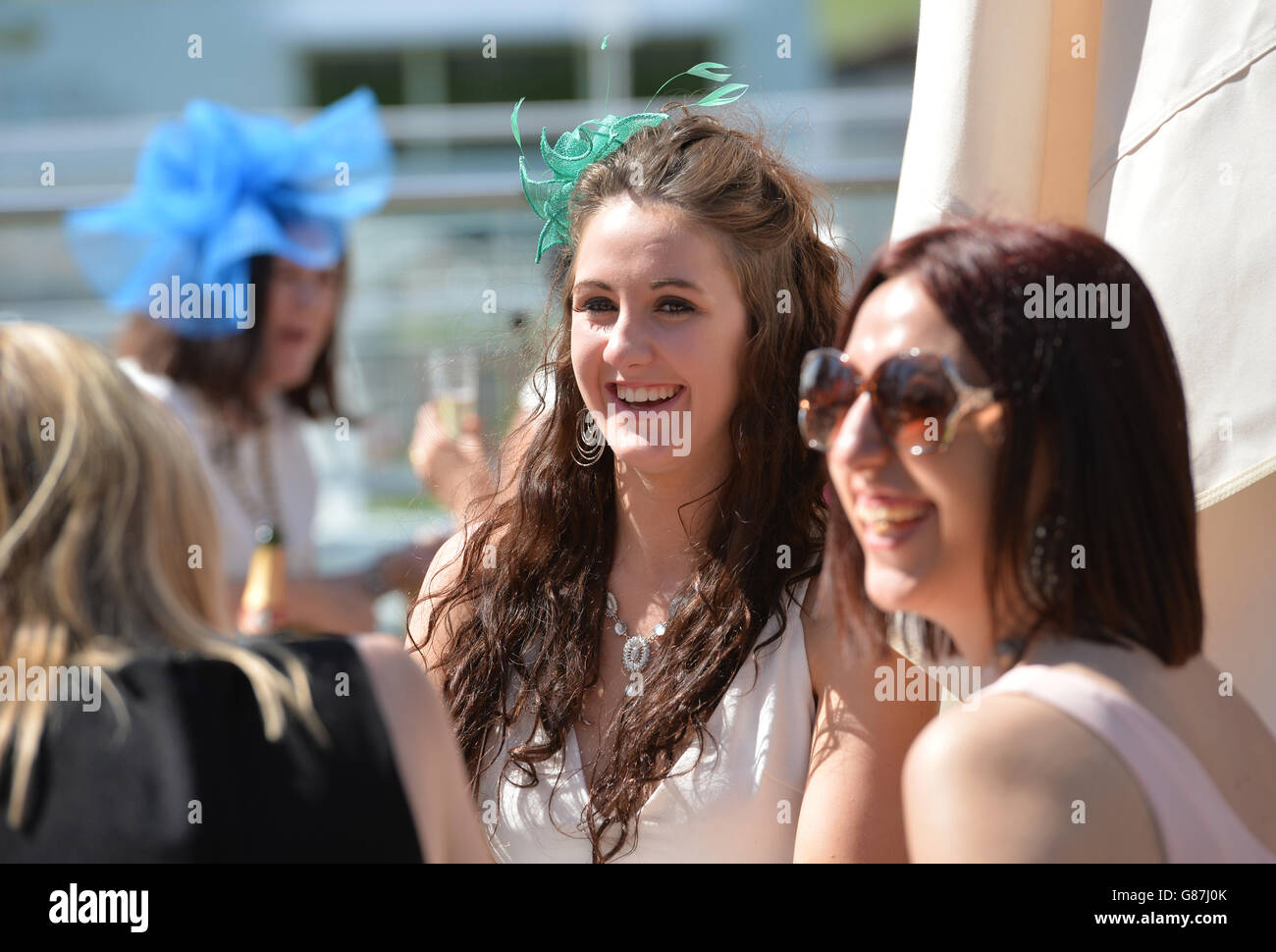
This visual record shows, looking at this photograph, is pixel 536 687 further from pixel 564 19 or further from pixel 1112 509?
pixel 564 19

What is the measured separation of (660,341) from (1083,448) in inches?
40.8

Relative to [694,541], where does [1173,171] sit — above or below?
above

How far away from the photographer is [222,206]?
2746mm

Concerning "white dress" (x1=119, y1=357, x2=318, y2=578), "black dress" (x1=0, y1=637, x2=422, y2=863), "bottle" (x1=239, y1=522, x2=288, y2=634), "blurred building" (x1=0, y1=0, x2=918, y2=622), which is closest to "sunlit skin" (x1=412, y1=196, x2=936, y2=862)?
"bottle" (x1=239, y1=522, x2=288, y2=634)

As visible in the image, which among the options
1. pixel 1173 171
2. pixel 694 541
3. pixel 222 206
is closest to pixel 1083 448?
pixel 1173 171

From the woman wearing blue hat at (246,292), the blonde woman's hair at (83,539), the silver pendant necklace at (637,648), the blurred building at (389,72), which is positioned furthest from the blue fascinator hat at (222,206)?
the blonde woman's hair at (83,539)

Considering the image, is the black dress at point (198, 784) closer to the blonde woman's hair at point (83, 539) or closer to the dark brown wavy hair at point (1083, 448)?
the blonde woman's hair at point (83, 539)

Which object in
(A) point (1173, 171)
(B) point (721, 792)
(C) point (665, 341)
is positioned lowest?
(B) point (721, 792)

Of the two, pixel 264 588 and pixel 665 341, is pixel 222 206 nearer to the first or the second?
pixel 264 588

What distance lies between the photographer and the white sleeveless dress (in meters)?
2.12

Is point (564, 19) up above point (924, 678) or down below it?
above

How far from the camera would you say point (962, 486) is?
54.4 inches

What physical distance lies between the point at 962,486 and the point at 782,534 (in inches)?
38.1
